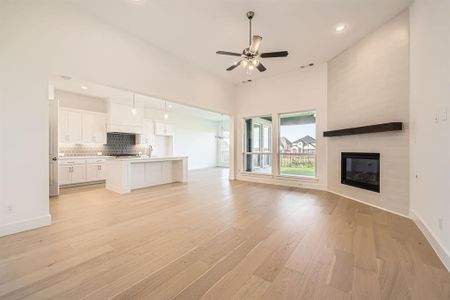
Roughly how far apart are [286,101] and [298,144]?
1.37 metres

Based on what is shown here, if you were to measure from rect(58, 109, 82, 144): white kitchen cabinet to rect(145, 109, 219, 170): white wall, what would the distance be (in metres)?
Result: 2.56

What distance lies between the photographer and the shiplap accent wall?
127 inches

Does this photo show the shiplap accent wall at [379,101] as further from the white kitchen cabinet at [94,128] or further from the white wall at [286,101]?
the white kitchen cabinet at [94,128]

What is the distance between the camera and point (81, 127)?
20.6ft

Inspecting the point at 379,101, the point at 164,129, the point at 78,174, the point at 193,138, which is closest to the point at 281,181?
the point at 379,101

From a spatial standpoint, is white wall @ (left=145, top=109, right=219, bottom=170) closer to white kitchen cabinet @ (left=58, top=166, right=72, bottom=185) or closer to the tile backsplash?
the tile backsplash

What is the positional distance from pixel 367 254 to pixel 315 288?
93 centimetres

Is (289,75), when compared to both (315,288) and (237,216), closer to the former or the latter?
(237,216)

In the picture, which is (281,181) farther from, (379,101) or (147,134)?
(147,134)

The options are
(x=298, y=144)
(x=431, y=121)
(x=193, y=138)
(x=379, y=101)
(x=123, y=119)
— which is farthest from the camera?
(x=193, y=138)

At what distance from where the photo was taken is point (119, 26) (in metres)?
3.59

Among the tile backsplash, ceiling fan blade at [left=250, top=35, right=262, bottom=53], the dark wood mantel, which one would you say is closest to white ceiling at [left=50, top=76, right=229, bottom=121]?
the tile backsplash

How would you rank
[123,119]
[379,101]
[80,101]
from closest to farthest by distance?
[379,101]
[80,101]
[123,119]

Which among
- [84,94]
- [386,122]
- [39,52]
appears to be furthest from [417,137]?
[84,94]
